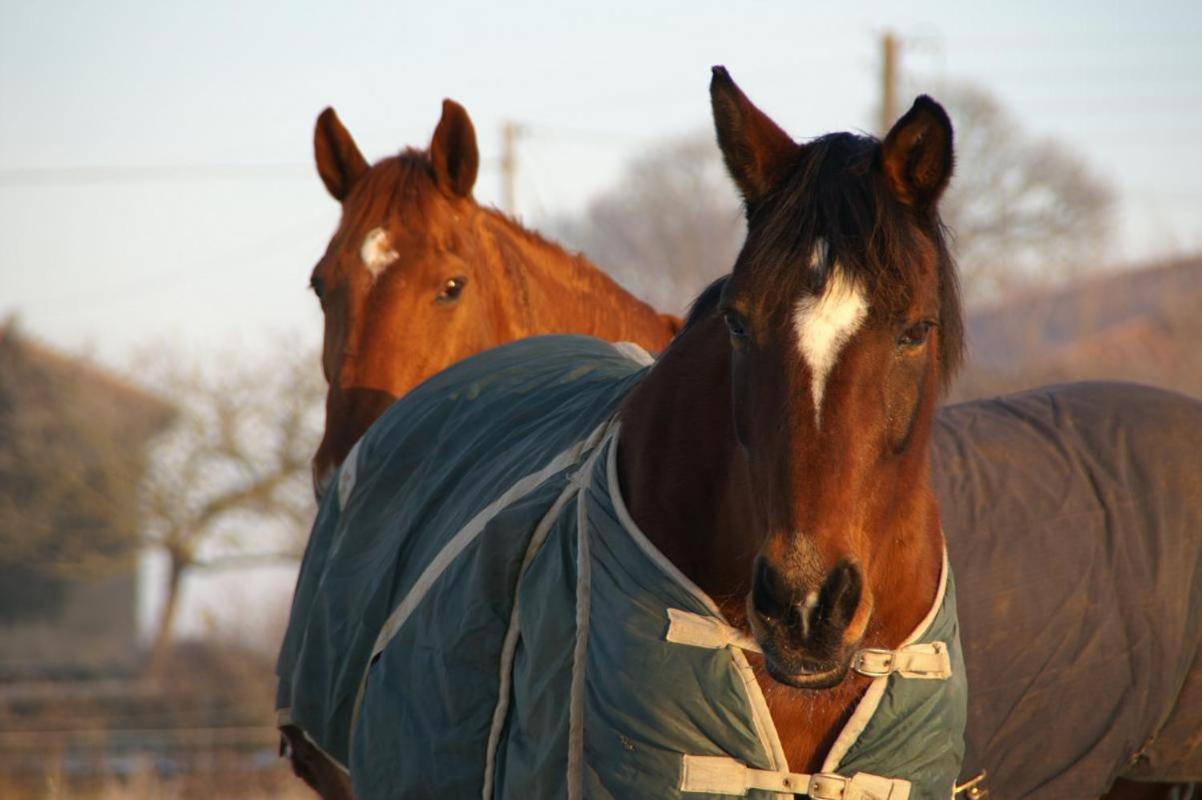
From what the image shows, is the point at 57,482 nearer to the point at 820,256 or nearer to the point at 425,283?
the point at 425,283

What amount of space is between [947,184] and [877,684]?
2.95 ft

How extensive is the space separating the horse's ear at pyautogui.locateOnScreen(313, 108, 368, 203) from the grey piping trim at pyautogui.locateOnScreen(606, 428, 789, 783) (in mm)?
3032

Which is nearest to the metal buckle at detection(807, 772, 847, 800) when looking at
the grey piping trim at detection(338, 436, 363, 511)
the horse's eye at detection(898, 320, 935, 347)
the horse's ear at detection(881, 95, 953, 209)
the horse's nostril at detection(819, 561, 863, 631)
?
the horse's nostril at detection(819, 561, 863, 631)

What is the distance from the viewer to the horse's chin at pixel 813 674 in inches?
93.4

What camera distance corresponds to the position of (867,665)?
2586 mm

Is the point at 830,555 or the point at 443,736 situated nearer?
the point at 830,555

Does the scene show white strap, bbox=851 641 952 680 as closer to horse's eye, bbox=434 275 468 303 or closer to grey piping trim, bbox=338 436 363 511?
grey piping trim, bbox=338 436 363 511

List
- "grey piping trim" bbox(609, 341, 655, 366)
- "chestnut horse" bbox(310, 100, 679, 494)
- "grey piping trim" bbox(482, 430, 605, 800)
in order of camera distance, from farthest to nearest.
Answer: "chestnut horse" bbox(310, 100, 679, 494) → "grey piping trim" bbox(609, 341, 655, 366) → "grey piping trim" bbox(482, 430, 605, 800)

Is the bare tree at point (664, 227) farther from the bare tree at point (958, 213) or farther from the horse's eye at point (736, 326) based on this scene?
the horse's eye at point (736, 326)

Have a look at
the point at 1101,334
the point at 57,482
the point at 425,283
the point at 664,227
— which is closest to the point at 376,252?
the point at 425,283

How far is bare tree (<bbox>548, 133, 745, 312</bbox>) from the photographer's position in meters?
30.5

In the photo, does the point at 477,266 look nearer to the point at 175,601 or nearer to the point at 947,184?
the point at 947,184

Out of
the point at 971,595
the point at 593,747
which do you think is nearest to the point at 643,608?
the point at 593,747

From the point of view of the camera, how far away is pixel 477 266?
512 cm
